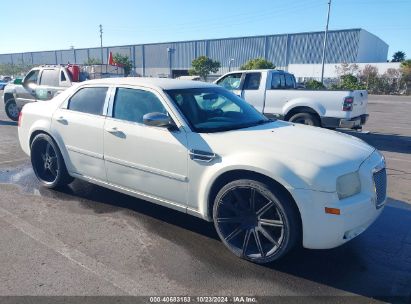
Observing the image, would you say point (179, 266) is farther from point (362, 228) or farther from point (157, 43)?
point (157, 43)

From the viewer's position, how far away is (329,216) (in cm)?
291

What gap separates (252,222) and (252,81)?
741 centimetres

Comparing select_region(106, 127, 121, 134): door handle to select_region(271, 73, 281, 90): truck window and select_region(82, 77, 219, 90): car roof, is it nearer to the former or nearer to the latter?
select_region(82, 77, 219, 90): car roof

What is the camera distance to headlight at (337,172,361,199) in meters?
2.96

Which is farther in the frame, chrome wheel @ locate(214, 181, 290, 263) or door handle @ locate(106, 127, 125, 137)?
door handle @ locate(106, 127, 125, 137)

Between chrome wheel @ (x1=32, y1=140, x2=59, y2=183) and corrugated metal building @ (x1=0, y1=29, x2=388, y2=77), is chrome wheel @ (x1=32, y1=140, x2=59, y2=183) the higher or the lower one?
the lower one

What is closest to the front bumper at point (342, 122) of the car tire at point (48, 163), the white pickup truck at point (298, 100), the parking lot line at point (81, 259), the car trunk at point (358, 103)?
the white pickup truck at point (298, 100)

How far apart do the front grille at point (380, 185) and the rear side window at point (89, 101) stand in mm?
3173

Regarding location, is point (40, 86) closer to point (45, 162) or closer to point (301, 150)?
point (45, 162)

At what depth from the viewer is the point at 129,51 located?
263ft

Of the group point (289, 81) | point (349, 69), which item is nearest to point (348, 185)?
point (289, 81)

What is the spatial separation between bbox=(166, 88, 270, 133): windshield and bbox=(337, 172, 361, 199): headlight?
129 cm

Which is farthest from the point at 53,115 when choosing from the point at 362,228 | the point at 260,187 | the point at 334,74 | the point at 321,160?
the point at 334,74

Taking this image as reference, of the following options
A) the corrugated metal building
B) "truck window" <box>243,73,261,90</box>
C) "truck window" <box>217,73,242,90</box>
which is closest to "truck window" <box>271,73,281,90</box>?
"truck window" <box>243,73,261,90</box>
